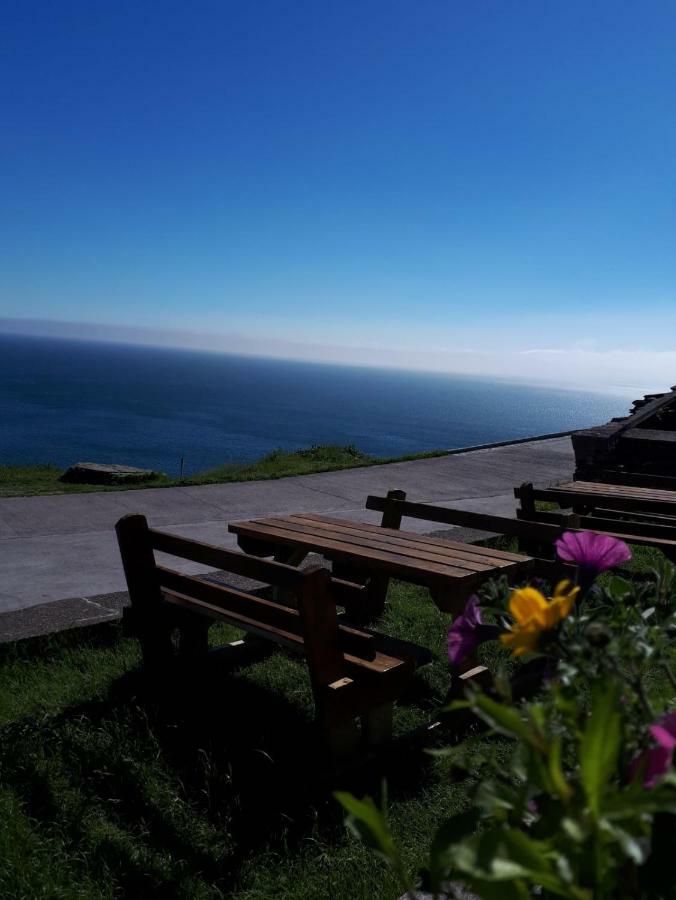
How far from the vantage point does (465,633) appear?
4.28 ft

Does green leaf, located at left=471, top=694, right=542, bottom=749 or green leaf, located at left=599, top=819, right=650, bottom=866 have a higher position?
green leaf, located at left=471, top=694, right=542, bottom=749

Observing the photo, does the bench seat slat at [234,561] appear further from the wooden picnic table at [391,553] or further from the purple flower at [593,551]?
the purple flower at [593,551]

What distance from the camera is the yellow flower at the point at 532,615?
0.94m

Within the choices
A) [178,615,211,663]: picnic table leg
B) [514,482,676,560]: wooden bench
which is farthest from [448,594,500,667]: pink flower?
[514,482,676,560]: wooden bench

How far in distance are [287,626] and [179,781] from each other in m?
0.69

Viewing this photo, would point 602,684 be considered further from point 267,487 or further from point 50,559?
point 267,487

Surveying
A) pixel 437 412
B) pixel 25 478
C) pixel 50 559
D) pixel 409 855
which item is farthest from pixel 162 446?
pixel 437 412

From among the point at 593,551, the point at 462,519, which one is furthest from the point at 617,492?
the point at 593,551

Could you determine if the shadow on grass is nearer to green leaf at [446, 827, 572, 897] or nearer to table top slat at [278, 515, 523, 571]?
table top slat at [278, 515, 523, 571]

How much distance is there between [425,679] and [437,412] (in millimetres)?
158652

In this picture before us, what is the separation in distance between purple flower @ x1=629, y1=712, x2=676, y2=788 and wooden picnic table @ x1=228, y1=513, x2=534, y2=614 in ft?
8.20

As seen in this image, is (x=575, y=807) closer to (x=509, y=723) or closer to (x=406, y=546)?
(x=509, y=723)

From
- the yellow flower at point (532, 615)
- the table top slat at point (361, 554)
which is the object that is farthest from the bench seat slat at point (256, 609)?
the yellow flower at point (532, 615)

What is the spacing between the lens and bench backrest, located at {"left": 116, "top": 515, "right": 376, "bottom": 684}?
2.83 m
